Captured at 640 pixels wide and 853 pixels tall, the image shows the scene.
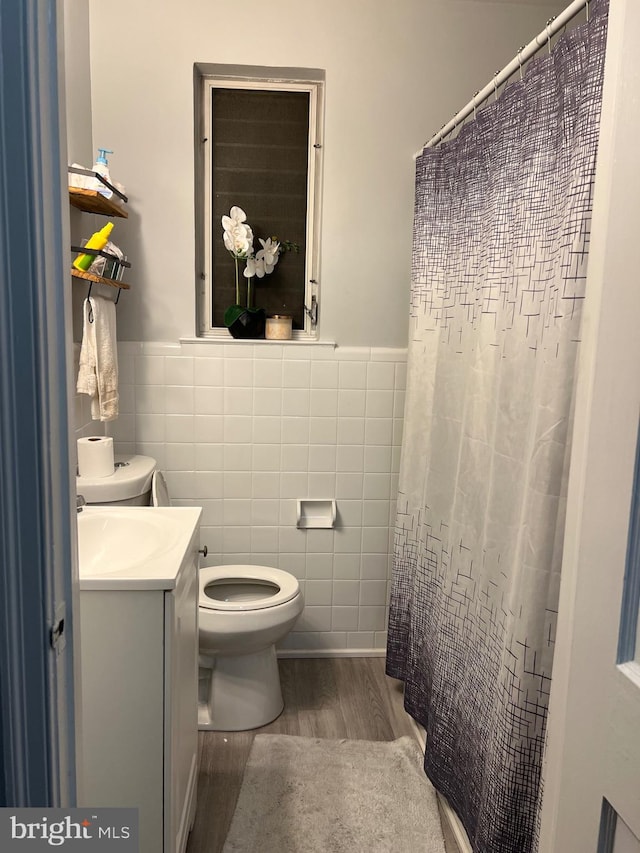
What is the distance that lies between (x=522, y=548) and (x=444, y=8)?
2142 mm

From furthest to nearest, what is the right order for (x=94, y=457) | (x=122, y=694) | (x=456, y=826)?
(x=94, y=457)
(x=456, y=826)
(x=122, y=694)

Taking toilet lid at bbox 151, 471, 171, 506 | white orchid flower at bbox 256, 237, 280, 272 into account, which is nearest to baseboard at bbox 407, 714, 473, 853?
toilet lid at bbox 151, 471, 171, 506

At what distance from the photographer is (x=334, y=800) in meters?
1.96

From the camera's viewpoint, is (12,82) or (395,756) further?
(395,756)

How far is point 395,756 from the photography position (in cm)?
217

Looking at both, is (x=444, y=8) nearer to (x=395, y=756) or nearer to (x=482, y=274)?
(x=482, y=274)

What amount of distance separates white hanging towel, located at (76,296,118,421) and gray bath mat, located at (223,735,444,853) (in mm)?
1244

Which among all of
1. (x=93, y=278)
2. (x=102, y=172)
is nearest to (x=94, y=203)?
(x=102, y=172)

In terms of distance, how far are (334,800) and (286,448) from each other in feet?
4.20

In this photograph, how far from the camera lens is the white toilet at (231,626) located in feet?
7.20

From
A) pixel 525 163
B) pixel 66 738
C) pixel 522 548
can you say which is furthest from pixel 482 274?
pixel 66 738

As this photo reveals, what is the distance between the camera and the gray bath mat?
1.80 metres

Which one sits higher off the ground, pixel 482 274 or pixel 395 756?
pixel 482 274

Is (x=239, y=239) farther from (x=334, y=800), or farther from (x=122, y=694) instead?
(x=334, y=800)
